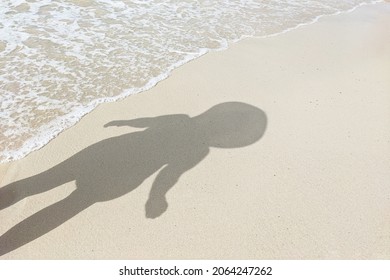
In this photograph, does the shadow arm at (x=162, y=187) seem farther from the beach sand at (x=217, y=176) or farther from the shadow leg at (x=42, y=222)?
the shadow leg at (x=42, y=222)

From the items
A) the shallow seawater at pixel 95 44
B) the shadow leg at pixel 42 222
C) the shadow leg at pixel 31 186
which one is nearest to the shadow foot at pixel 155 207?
the shadow leg at pixel 42 222

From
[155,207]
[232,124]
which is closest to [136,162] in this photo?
[155,207]

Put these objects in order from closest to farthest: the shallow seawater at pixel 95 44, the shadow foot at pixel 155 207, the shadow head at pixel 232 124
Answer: the shadow foot at pixel 155 207 → the shadow head at pixel 232 124 → the shallow seawater at pixel 95 44

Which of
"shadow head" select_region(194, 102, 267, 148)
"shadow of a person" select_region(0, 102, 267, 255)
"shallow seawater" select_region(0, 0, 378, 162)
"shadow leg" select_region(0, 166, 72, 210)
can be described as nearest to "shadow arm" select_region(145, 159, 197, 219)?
"shadow of a person" select_region(0, 102, 267, 255)

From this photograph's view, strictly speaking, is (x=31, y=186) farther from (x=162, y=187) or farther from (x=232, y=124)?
(x=232, y=124)

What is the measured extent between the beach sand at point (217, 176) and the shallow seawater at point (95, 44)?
0.39 m

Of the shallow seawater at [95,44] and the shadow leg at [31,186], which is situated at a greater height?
the shallow seawater at [95,44]

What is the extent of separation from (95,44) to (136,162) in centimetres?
313

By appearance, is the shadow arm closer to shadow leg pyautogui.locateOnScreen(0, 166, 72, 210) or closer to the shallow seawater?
shadow leg pyautogui.locateOnScreen(0, 166, 72, 210)

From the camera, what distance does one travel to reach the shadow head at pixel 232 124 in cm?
354

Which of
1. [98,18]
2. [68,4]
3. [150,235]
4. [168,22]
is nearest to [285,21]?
[168,22]

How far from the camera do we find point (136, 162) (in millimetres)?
3238

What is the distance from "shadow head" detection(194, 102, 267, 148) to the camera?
3543mm

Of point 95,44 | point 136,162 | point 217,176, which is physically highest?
point 95,44
